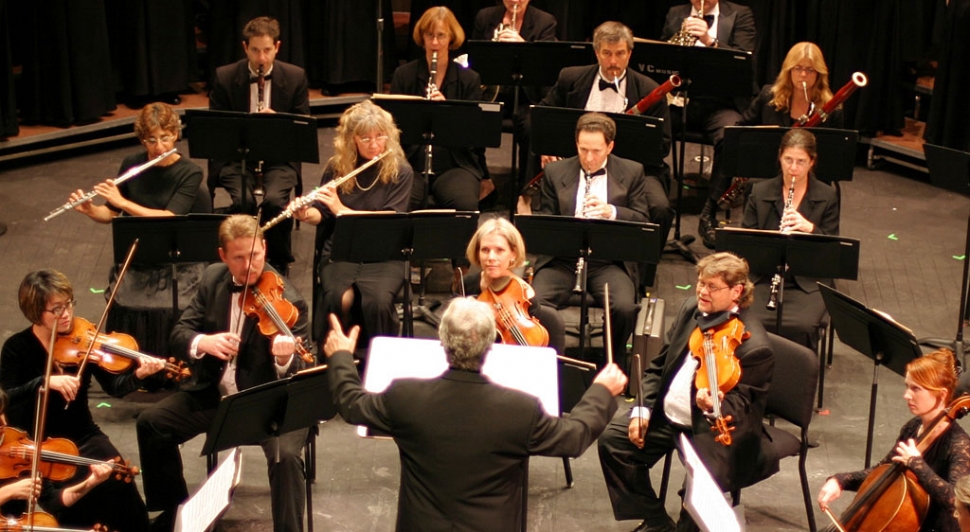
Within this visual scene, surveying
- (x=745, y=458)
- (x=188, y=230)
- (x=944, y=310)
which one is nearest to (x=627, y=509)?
(x=745, y=458)

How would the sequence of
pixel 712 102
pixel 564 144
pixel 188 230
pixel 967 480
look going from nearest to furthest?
pixel 967 480 → pixel 188 230 → pixel 564 144 → pixel 712 102

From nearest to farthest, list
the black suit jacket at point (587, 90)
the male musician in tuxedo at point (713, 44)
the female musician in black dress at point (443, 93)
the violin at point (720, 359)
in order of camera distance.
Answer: the violin at point (720, 359) < the female musician in black dress at point (443, 93) < the black suit jacket at point (587, 90) < the male musician in tuxedo at point (713, 44)

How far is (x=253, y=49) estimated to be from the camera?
7902 millimetres

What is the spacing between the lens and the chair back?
5.45m

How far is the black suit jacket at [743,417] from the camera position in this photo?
532 cm

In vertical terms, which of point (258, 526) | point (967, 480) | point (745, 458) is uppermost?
point (967, 480)

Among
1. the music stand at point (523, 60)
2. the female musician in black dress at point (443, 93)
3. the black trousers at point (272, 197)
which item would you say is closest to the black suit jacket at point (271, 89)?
the black trousers at point (272, 197)

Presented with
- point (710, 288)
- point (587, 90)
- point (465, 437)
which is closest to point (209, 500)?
point (465, 437)

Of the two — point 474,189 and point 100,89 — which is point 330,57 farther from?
point 474,189

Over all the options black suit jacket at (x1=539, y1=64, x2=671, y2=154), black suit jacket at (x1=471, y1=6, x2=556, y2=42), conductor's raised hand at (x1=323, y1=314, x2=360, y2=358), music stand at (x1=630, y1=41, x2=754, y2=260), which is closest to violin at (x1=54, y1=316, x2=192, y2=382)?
conductor's raised hand at (x1=323, y1=314, x2=360, y2=358)

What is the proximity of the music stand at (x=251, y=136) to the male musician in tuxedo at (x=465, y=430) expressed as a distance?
3036 mm

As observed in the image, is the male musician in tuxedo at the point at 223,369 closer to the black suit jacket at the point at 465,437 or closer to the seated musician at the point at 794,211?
the black suit jacket at the point at 465,437

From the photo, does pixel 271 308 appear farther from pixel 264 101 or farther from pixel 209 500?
pixel 264 101

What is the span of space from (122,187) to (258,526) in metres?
2.16
